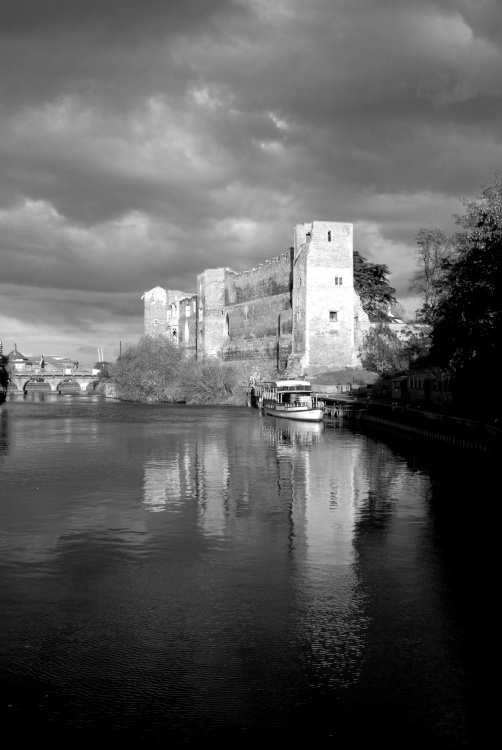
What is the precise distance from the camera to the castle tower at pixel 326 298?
214ft

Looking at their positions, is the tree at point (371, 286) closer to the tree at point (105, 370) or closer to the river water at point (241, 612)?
the tree at point (105, 370)

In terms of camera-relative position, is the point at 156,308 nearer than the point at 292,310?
No

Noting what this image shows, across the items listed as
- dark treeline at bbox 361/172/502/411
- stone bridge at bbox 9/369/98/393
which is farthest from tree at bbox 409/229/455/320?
stone bridge at bbox 9/369/98/393

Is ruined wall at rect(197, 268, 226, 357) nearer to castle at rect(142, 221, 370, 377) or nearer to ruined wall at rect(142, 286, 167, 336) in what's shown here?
castle at rect(142, 221, 370, 377)

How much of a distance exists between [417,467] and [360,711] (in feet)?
62.3

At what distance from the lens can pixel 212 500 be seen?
18469 mm

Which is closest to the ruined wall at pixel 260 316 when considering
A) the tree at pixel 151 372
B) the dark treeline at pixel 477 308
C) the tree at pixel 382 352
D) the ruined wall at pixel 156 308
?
the tree at pixel 151 372

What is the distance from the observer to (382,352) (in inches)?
2520

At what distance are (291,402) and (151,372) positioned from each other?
31.7 m

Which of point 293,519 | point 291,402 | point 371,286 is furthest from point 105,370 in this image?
point 293,519

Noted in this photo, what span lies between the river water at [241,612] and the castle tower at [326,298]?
44.2 meters

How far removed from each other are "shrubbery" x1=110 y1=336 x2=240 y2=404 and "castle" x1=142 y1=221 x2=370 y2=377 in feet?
10.5

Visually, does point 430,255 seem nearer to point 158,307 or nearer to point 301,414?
point 301,414

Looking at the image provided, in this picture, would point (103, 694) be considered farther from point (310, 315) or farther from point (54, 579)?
point (310, 315)
